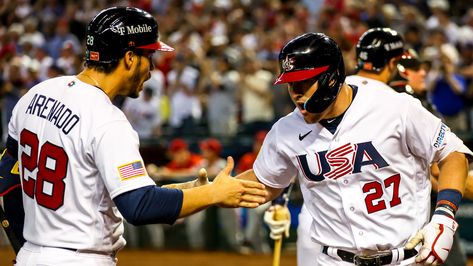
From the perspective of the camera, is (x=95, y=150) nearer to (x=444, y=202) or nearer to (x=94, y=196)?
(x=94, y=196)

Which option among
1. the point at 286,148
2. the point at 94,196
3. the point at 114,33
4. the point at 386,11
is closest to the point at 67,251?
the point at 94,196

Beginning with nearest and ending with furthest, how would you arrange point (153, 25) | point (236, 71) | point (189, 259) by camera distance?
point (153, 25) → point (189, 259) → point (236, 71)

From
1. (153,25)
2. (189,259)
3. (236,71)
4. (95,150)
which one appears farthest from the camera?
(236,71)

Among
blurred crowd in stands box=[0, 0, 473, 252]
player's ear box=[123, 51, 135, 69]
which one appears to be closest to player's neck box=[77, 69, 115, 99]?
player's ear box=[123, 51, 135, 69]

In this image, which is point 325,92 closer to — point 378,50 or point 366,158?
point 366,158

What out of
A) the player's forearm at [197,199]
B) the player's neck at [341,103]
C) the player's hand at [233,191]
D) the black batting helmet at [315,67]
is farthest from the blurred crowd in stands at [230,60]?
the player's forearm at [197,199]

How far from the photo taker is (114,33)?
4367mm

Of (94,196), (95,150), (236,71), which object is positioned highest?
(95,150)

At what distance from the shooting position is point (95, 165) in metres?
4.25

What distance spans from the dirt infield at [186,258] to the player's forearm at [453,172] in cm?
684

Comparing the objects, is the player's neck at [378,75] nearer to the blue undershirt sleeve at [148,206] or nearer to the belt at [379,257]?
the belt at [379,257]

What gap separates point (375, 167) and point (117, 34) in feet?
5.22

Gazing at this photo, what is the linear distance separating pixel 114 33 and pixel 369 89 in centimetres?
157

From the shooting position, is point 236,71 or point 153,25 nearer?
point 153,25
